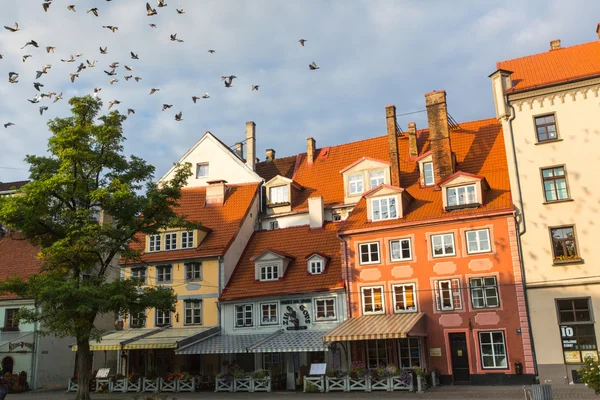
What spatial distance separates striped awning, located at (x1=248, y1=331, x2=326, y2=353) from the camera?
28.4 m

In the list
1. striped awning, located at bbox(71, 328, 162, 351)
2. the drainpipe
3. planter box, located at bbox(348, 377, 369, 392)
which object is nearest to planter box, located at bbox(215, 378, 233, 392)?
striped awning, located at bbox(71, 328, 162, 351)

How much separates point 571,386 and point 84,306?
20576 millimetres

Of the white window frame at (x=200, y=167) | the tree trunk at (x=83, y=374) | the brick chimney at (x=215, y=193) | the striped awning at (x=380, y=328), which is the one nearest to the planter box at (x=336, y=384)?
the striped awning at (x=380, y=328)

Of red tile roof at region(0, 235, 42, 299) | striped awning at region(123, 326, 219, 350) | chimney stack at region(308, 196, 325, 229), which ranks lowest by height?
striped awning at region(123, 326, 219, 350)

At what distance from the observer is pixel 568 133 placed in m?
27.5

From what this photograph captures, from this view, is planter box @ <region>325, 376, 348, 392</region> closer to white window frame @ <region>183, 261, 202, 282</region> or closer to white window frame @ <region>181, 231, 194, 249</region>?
white window frame @ <region>183, 261, 202, 282</region>

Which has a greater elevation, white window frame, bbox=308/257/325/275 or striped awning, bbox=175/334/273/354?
white window frame, bbox=308/257/325/275

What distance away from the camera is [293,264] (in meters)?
34.1

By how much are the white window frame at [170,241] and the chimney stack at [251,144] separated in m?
8.37

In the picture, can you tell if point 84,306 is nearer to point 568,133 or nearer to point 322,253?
point 322,253

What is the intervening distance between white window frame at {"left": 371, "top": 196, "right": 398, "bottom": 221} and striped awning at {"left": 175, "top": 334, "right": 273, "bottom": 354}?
880 centimetres

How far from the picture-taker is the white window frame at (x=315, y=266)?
3267cm

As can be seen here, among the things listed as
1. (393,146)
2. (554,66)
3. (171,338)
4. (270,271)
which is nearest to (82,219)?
(171,338)

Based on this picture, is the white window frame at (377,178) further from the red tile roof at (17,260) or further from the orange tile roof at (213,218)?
the red tile roof at (17,260)
